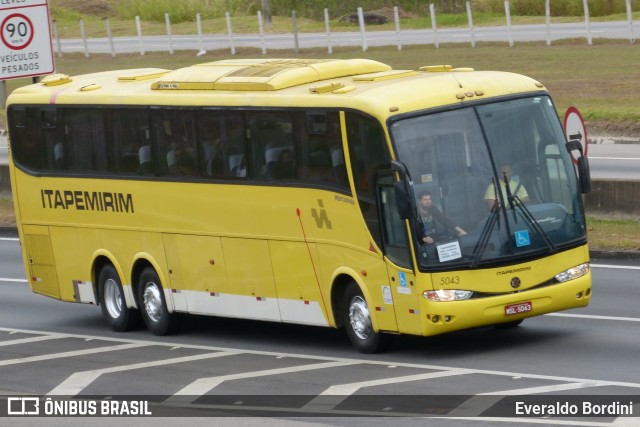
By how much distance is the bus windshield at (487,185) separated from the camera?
1580cm

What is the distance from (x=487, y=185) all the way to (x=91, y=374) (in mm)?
4673

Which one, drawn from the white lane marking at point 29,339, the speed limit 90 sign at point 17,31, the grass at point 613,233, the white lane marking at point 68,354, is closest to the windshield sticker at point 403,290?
the white lane marking at point 68,354

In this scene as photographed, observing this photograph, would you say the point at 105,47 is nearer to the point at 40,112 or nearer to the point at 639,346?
the point at 40,112


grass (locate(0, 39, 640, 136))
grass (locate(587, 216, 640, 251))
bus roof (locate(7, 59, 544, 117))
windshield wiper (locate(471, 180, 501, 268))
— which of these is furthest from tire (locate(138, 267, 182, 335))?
grass (locate(0, 39, 640, 136))

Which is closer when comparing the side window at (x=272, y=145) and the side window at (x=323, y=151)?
the side window at (x=323, y=151)

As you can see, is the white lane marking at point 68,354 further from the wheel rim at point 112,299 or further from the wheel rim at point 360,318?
the wheel rim at point 360,318

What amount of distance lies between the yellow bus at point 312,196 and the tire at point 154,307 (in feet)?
0.09

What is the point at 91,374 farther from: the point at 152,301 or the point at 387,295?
the point at 152,301

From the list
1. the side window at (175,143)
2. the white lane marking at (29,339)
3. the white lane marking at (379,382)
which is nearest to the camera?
the white lane marking at (379,382)

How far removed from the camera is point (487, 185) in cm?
1602

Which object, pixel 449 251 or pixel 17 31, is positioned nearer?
pixel 449 251

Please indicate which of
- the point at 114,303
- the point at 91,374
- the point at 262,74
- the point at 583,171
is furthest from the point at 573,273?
the point at 114,303

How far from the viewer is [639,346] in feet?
51.8

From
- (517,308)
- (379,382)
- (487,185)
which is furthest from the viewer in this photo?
(487,185)
